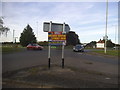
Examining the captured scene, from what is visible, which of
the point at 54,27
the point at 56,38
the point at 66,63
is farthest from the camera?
the point at 66,63

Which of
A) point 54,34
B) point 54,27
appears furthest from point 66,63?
point 54,27

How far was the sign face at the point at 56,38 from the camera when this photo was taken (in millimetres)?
9266

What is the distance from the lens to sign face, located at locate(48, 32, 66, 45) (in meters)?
9.27

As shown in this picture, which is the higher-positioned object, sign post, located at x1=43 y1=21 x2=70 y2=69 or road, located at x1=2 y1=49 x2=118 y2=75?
sign post, located at x1=43 y1=21 x2=70 y2=69

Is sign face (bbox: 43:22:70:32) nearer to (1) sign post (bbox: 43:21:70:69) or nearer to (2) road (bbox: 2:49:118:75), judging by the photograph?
(1) sign post (bbox: 43:21:70:69)

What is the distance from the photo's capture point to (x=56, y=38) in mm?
9281

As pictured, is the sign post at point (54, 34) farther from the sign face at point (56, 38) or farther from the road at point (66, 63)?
the road at point (66, 63)

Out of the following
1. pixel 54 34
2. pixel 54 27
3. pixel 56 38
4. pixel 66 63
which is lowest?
pixel 66 63

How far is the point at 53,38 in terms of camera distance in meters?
9.27

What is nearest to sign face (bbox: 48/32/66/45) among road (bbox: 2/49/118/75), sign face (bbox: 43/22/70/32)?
sign face (bbox: 43/22/70/32)

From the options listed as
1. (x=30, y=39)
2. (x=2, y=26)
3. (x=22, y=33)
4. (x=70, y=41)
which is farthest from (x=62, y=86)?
(x=70, y=41)

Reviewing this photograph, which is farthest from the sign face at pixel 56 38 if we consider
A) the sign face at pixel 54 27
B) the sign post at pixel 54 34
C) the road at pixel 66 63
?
the road at pixel 66 63

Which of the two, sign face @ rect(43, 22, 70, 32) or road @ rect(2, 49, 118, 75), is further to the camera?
sign face @ rect(43, 22, 70, 32)

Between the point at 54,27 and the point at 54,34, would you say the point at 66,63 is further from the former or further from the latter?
the point at 54,27
